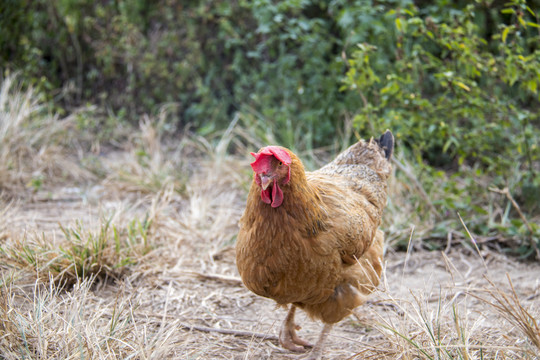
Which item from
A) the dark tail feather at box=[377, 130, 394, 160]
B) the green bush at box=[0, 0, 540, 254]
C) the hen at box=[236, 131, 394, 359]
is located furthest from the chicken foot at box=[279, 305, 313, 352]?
the green bush at box=[0, 0, 540, 254]

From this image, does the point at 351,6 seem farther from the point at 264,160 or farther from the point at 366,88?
the point at 264,160

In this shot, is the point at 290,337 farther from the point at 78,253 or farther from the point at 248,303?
the point at 78,253

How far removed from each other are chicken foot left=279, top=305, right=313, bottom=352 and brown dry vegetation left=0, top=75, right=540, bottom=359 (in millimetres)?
72

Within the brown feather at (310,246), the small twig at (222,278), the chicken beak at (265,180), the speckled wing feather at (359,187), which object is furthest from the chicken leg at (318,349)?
the chicken beak at (265,180)

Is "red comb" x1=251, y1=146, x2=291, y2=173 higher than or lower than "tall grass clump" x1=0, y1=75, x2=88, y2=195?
higher

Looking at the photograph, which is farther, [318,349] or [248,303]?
[248,303]

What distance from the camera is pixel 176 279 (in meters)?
3.80

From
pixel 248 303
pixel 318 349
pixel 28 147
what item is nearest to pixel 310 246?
pixel 318 349

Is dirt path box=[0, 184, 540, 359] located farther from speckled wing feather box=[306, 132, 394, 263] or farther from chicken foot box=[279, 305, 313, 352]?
speckled wing feather box=[306, 132, 394, 263]

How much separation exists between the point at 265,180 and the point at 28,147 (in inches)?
180

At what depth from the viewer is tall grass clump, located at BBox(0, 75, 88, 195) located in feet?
17.5

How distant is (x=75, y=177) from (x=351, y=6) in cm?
428

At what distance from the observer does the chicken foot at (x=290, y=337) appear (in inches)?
127

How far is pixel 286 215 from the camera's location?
8.54ft
